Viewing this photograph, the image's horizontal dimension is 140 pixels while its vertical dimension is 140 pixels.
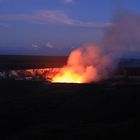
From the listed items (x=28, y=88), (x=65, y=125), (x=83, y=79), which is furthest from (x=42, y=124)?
(x=83, y=79)

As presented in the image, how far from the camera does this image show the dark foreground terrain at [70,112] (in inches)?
766

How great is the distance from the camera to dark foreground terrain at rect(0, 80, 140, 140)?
1945 cm

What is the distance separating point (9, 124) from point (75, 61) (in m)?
23.4

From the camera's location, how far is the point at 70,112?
25578 millimetres

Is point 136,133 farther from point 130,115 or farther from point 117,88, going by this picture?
point 117,88

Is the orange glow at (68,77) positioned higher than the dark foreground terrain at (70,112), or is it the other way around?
the orange glow at (68,77)

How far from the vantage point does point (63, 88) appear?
32.6m

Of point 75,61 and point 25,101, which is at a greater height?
point 75,61

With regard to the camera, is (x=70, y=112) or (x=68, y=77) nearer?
(x=70, y=112)

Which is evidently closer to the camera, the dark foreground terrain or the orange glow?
the dark foreground terrain

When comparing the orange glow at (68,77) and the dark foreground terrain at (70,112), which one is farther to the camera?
the orange glow at (68,77)

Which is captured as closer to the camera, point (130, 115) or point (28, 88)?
point (130, 115)

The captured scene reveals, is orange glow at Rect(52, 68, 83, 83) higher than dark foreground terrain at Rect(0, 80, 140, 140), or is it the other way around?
orange glow at Rect(52, 68, 83, 83)

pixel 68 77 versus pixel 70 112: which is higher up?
pixel 68 77
